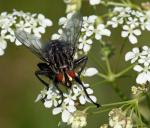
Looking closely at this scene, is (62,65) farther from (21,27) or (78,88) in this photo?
(21,27)

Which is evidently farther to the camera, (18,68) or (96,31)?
(18,68)

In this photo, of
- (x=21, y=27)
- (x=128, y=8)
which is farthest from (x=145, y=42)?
(x=21, y=27)

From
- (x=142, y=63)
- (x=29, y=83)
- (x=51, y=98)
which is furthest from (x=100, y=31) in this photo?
(x=29, y=83)

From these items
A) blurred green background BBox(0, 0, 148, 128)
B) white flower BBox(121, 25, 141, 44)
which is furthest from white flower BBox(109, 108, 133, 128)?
blurred green background BBox(0, 0, 148, 128)

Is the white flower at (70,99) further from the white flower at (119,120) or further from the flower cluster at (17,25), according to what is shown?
the flower cluster at (17,25)

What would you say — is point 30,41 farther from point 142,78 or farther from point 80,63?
point 142,78

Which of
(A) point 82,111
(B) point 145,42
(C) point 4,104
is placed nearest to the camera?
(A) point 82,111

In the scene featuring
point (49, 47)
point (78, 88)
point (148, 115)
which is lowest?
point (148, 115)
